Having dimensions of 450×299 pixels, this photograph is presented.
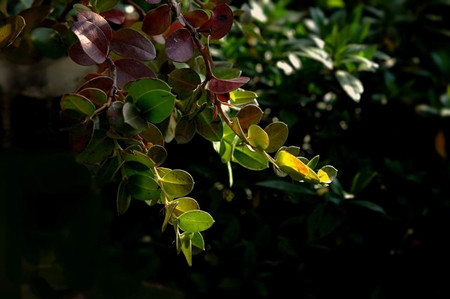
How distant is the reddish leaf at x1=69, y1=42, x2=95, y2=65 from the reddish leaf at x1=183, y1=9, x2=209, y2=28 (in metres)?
0.19

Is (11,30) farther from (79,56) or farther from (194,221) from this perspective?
(194,221)

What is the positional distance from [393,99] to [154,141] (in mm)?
935

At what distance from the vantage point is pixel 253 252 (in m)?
1.49

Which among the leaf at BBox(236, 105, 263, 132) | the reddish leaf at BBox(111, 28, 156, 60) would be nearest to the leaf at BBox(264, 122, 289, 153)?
the leaf at BBox(236, 105, 263, 132)

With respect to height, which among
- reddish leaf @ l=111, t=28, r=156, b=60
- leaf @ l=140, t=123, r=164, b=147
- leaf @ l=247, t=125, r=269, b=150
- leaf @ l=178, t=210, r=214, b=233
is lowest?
leaf @ l=178, t=210, r=214, b=233

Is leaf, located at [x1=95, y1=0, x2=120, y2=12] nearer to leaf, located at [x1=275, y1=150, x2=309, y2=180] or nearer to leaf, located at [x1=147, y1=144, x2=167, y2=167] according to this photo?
leaf, located at [x1=147, y1=144, x2=167, y2=167]

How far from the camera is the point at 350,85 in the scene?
58.4 inches

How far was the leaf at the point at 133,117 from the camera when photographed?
892 mm

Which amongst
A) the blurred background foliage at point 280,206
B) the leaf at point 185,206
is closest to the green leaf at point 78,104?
the leaf at point 185,206

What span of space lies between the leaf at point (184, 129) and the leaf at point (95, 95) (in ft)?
0.46

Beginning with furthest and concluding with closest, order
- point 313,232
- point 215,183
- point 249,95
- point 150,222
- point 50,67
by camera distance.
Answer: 1. point 50,67
2. point 150,222
3. point 215,183
4. point 313,232
5. point 249,95

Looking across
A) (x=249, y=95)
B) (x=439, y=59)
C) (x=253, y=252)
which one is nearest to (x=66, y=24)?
(x=249, y=95)

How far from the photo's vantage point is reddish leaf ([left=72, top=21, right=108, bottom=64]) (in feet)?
3.03

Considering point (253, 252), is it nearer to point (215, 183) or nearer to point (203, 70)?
point (215, 183)
